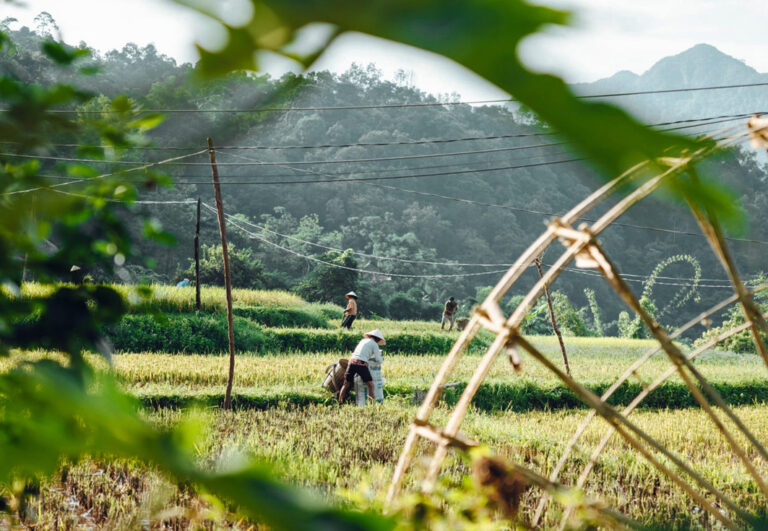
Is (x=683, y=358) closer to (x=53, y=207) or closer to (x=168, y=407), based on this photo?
(x=53, y=207)

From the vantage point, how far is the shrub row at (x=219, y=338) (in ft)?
37.6

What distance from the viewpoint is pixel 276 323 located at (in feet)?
49.1

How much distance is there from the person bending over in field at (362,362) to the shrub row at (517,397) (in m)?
0.31

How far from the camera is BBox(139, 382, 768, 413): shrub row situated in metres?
6.97

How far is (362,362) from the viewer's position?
23.6 ft

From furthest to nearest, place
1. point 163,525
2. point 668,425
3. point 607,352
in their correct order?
point 607,352 < point 668,425 < point 163,525

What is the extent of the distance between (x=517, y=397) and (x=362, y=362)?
9.20 feet

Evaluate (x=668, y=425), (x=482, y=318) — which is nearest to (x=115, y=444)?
(x=482, y=318)

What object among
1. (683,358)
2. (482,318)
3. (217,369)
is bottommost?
(217,369)

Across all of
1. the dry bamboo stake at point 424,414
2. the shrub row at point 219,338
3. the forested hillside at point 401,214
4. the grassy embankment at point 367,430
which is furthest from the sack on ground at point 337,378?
the forested hillside at point 401,214

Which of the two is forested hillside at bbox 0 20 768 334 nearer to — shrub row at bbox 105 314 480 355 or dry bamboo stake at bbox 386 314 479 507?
shrub row at bbox 105 314 480 355

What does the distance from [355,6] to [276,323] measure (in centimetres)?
1502

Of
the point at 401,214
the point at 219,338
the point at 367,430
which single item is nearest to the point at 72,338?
the point at 367,430

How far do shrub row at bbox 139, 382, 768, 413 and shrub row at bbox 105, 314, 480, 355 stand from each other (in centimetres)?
424
